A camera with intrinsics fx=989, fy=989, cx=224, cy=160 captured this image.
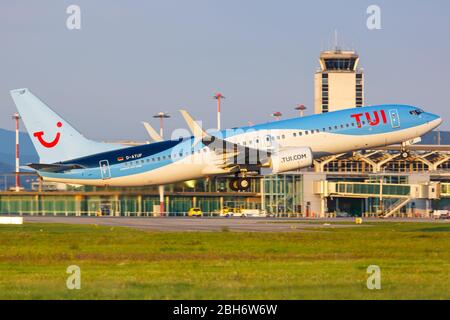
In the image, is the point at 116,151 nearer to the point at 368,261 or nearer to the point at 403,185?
the point at 368,261

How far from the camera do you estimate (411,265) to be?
125 feet

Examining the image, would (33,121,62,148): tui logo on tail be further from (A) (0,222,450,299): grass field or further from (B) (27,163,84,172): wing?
(A) (0,222,450,299): grass field

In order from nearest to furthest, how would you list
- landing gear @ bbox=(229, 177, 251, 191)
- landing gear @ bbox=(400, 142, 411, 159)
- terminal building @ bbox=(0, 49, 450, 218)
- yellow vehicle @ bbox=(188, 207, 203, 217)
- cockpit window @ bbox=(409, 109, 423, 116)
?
cockpit window @ bbox=(409, 109, 423, 116), landing gear @ bbox=(229, 177, 251, 191), landing gear @ bbox=(400, 142, 411, 159), yellow vehicle @ bbox=(188, 207, 203, 217), terminal building @ bbox=(0, 49, 450, 218)

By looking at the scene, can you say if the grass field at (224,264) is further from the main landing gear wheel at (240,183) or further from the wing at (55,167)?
the main landing gear wheel at (240,183)

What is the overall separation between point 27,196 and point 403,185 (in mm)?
45418

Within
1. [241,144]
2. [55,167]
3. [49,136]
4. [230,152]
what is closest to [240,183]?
[230,152]

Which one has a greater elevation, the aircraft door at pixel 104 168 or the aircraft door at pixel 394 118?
the aircraft door at pixel 394 118

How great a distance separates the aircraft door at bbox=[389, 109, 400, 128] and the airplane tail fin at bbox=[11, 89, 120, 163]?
19570 millimetres

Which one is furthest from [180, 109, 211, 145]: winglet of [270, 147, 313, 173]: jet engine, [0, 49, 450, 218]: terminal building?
[0, 49, 450, 218]: terminal building

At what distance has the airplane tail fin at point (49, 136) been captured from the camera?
6844cm

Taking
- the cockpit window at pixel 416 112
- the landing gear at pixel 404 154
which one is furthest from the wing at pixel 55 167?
the landing gear at pixel 404 154

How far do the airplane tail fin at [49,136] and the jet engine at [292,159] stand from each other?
37.4 feet

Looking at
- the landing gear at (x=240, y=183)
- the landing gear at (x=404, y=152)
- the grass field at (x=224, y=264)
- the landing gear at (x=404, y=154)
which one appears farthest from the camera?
the landing gear at (x=404, y=154)

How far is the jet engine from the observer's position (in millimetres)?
69000
